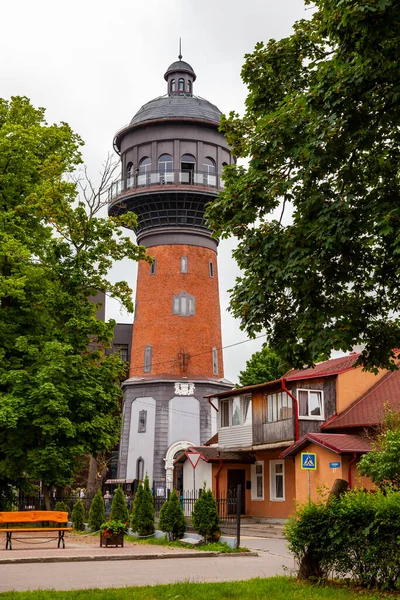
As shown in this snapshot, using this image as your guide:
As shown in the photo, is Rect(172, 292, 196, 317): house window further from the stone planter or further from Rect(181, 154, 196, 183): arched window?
the stone planter

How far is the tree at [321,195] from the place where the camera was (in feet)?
35.2

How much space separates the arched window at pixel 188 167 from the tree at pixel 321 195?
1293 inches

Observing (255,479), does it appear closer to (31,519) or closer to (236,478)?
(236,478)

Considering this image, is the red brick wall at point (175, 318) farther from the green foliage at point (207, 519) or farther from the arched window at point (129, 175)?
the green foliage at point (207, 519)

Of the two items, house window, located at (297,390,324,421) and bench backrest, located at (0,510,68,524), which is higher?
house window, located at (297,390,324,421)

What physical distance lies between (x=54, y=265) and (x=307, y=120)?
16254 millimetres

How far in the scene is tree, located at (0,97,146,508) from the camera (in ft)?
78.8

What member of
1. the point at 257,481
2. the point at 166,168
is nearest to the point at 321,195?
the point at 257,481

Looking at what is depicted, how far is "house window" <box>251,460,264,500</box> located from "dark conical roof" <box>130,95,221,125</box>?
71.6 ft

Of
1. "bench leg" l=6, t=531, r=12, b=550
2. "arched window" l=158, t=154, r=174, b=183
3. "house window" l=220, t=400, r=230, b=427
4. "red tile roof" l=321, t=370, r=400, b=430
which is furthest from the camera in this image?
"arched window" l=158, t=154, r=174, b=183

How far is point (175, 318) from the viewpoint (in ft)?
150

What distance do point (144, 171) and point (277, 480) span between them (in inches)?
840

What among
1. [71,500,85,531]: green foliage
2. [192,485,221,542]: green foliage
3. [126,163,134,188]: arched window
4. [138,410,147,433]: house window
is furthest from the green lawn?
[126,163,134,188]: arched window

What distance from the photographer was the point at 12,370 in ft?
81.1
